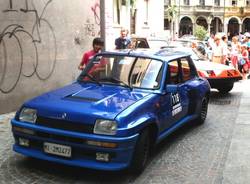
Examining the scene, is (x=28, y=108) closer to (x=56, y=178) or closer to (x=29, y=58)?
(x=56, y=178)

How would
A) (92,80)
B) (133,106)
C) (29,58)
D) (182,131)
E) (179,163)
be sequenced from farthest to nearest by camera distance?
(29,58) < (182,131) < (92,80) < (179,163) < (133,106)

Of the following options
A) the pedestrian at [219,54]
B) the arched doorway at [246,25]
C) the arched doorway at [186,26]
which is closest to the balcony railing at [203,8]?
the arched doorway at [186,26]

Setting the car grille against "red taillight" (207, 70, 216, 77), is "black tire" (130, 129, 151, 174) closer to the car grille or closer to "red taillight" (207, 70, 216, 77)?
the car grille

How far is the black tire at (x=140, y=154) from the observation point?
555 cm

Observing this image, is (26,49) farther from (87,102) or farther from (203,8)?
(203,8)

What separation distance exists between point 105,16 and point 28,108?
559 centimetres

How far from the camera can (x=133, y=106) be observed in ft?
18.6

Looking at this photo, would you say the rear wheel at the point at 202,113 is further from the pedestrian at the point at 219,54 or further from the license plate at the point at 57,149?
the pedestrian at the point at 219,54

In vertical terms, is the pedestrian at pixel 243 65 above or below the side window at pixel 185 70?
below

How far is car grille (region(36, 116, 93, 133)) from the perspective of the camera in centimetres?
529

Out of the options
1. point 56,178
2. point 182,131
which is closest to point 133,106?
point 56,178

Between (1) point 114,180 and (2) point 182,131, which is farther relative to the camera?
(2) point 182,131

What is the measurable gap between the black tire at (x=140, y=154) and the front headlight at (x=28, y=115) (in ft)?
4.22

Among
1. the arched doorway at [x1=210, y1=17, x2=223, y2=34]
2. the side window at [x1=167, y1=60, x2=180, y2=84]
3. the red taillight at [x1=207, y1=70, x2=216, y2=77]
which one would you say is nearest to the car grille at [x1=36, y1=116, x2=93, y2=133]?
the side window at [x1=167, y1=60, x2=180, y2=84]
